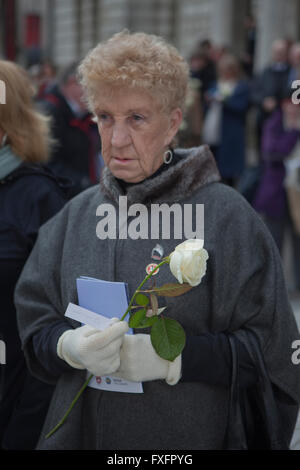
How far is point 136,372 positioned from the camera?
1873 millimetres

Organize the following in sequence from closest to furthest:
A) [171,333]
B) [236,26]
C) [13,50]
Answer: [171,333]
[13,50]
[236,26]

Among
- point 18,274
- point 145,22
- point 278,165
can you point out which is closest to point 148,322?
point 18,274

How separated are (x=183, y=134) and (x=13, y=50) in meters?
8.14

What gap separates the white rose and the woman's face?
434 millimetres

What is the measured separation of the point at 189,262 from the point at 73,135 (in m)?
3.89

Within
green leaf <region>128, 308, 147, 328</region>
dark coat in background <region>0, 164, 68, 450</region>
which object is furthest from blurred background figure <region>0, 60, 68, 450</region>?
green leaf <region>128, 308, 147, 328</region>

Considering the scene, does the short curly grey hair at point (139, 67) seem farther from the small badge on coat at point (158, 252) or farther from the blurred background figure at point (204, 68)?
the blurred background figure at point (204, 68)

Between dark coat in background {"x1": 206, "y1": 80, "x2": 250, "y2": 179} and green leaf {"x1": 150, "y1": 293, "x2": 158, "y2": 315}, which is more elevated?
green leaf {"x1": 150, "y1": 293, "x2": 158, "y2": 315}

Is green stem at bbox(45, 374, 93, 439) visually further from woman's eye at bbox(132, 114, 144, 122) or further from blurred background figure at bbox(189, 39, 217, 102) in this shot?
blurred background figure at bbox(189, 39, 217, 102)

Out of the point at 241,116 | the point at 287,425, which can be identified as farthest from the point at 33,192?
the point at 241,116

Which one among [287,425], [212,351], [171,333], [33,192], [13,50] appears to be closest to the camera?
[171,333]

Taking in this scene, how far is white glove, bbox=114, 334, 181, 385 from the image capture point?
1870 millimetres

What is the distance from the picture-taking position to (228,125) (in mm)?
8188

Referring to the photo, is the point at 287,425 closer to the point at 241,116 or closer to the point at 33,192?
the point at 33,192
